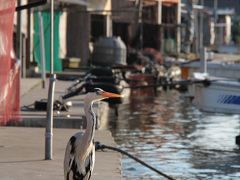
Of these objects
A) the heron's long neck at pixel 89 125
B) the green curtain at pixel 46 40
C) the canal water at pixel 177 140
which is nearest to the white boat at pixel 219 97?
the canal water at pixel 177 140

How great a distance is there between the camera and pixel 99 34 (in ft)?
175

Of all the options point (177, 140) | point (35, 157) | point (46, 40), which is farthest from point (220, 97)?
point (46, 40)

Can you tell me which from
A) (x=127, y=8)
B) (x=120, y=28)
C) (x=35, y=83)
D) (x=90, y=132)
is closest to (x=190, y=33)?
(x=120, y=28)

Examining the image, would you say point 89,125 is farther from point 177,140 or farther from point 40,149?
point 177,140

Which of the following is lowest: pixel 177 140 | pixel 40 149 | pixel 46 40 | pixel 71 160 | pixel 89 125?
pixel 177 140

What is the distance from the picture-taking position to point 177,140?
19.9 metres

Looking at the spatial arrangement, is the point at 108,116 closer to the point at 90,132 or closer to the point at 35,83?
the point at 35,83

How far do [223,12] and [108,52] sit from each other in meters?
66.9

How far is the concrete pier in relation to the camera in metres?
12.8

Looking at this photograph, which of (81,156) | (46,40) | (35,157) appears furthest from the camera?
(46,40)

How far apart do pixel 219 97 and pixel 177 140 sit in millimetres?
2916

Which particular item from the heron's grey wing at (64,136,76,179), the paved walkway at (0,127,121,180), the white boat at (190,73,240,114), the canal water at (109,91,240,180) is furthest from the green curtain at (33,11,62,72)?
the heron's grey wing at (64,136,76,179)

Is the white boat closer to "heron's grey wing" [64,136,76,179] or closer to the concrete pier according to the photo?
the concrete pier

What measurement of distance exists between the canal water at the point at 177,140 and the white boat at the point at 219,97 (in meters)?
0.54
